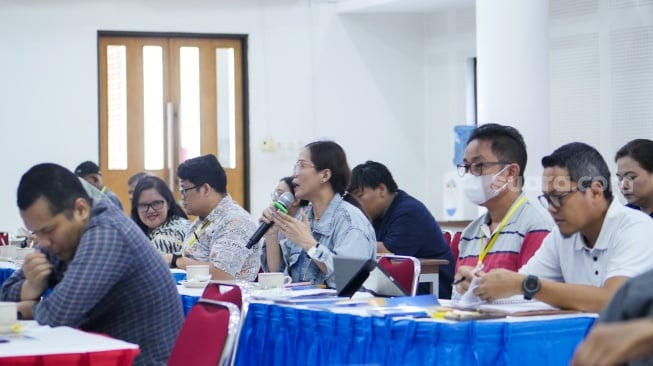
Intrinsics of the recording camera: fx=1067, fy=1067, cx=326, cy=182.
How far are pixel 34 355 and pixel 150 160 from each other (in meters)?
8.17

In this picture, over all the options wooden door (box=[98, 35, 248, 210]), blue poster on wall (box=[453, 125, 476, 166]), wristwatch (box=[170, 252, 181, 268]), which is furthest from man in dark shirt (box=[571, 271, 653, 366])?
wooden door (box=[98, 35, 248, 210])

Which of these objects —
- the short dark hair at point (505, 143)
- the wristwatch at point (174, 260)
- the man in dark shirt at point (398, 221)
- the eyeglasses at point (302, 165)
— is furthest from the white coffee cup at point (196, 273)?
the man in dark shirt at point (398, 221)

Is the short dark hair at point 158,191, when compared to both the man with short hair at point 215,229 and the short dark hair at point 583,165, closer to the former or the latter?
the man with short hair at point 215,229

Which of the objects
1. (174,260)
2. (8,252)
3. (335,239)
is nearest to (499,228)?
(335,239)

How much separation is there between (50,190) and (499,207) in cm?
174

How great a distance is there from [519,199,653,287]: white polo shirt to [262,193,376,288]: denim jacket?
43.6 inches

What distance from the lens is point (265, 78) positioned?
10.8 meters

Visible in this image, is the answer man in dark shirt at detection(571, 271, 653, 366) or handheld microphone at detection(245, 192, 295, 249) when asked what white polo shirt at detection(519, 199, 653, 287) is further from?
man in dark shirt at detection(571, 271, 653, 366)

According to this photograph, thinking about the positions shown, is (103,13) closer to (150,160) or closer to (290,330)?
(150,160)

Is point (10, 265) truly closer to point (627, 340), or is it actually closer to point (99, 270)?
point (99, 270)

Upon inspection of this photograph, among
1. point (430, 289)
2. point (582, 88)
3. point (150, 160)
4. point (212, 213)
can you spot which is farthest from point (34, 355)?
point (150, 160)

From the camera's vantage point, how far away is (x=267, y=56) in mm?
10781

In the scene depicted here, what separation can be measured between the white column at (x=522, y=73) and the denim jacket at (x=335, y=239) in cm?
348

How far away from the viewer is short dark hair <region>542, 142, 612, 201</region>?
335 cm
